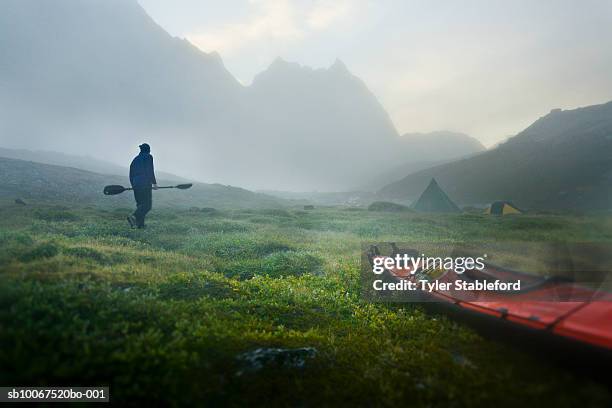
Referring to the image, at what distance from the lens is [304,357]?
220 inches

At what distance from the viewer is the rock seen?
518 cm

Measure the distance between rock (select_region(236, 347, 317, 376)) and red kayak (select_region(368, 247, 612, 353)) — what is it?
Result: 3318mm

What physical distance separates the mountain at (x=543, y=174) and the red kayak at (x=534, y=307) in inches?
2605

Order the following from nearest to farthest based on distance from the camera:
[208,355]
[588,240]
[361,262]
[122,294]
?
[208,355]
[122,294]
[361,262]
[588,240]

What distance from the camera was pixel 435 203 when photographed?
5062 centimetres

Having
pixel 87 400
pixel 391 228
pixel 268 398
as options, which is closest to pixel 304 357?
pixel 268 398

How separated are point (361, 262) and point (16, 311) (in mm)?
11695

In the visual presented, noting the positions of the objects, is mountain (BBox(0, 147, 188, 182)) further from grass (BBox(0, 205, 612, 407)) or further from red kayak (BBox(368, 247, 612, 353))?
red kayak (BBox(368, 247, 612, 353))

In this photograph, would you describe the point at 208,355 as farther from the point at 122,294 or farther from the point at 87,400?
the point at 122,294

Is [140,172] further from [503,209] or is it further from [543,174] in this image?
[543,174]

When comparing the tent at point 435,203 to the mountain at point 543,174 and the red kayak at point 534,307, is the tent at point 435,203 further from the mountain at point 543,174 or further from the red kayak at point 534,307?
the red kayak at point 534,307

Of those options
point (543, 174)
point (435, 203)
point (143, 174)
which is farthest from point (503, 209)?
point (143, 174)

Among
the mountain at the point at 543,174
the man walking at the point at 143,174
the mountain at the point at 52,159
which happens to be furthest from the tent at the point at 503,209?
the mountain at the point at 52,159

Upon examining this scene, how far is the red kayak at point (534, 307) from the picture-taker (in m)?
4.50
